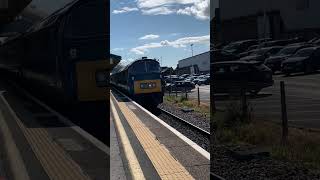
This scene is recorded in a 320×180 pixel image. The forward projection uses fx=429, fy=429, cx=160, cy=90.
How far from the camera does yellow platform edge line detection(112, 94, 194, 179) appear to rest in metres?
4.09

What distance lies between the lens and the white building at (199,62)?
2002 mm

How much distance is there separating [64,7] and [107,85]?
1.13 feet

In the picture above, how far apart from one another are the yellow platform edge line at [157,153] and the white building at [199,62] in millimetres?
1839

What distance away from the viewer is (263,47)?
1856 millimetres

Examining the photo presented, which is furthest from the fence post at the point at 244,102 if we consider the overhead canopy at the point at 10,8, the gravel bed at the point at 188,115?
the gravel bed at the point at 188,115

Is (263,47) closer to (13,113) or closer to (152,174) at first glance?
(13,113)

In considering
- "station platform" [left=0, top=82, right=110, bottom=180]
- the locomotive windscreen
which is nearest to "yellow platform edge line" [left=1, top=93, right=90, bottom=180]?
"station platform" [left=0, top=82, right=110, bottom=180]

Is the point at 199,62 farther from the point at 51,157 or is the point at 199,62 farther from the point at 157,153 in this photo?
the point at 157,153

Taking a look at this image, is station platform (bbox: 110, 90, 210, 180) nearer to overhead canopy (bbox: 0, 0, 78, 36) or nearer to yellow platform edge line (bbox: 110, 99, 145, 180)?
yellow platform edge line (bbox: 110, 99, 145, 180)

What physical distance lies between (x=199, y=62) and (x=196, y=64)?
5 cm

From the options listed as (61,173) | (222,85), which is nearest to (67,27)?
(61,173)

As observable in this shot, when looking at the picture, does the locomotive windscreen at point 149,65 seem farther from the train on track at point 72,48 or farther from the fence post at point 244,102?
the train on track at point 72,48

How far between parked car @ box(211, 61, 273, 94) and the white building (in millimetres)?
43

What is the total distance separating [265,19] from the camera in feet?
6.02
